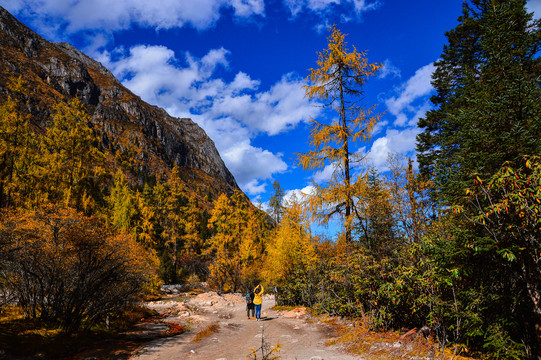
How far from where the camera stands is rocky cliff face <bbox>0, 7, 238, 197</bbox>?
435ft

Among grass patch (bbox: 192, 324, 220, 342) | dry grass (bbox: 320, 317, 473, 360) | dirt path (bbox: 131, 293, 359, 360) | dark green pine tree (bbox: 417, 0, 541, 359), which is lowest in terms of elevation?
grass patch (bbox: 192, 324, 220, 342)

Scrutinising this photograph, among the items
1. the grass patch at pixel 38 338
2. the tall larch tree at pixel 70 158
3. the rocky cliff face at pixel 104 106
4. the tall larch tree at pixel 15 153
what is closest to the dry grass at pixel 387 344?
the grass patch at pixel 38 338

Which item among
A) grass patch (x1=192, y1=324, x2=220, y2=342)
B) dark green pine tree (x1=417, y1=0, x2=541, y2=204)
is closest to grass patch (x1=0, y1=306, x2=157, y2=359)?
grass patch (x1=192, y1=324, x2=220, y2=342)

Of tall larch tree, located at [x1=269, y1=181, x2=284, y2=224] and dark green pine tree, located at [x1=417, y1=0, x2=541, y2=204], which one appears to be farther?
tall larch tree, located at [x1=269, y1=181, x2=284, y2=224]

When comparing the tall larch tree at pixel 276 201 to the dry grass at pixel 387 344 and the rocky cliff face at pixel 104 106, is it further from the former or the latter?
the rocky cliff face at pixel 104 106

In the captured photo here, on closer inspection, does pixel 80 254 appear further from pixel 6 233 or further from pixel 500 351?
pixel 500 351

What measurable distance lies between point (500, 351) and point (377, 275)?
317 centimetres

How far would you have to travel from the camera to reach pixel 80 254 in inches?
335

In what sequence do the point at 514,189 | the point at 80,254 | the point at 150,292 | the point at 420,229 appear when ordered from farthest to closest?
1. the point at 150,292
2. the point at 420,229
3. the point at 80,254
4. the point at 514,189

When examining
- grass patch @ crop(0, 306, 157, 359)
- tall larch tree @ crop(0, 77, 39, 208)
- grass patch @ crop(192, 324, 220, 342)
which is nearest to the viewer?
grass patch @ crop(0, 306, 157, 359)

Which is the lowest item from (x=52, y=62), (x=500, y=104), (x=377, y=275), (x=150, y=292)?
(x=150, y=292)

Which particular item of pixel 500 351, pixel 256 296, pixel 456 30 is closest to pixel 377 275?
pixel 500 351

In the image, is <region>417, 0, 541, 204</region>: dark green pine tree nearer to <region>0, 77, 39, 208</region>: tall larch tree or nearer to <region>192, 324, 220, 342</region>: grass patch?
<region>192, 324, 220, 342</region>: grass patch

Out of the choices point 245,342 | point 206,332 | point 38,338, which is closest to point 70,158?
point 38,338
